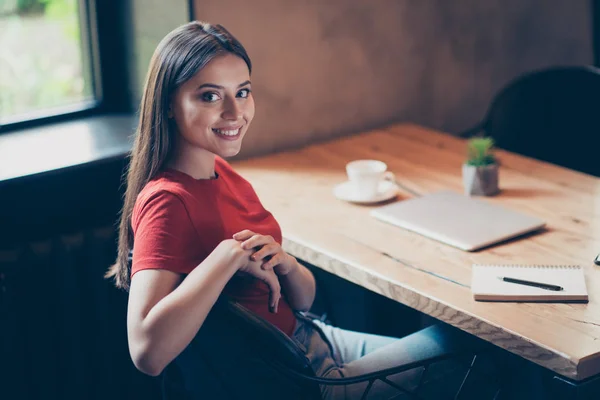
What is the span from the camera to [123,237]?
1.56 m

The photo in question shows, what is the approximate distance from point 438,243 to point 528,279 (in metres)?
0.24

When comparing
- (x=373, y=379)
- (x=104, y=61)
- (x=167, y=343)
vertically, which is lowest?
(x=373, y=379)

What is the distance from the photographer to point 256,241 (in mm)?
1434

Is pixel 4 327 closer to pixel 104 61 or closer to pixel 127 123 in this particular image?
pixel 127 123

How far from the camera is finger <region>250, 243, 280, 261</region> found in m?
1.42

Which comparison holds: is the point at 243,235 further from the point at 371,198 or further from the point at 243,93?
the point at 371,198

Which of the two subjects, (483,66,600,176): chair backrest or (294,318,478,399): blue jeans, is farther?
(483,66,600,176): chair backrest

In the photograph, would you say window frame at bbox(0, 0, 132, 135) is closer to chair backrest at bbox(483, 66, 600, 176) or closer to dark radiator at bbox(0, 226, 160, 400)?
dark radiator at bbox(0, 226, 160, 400)

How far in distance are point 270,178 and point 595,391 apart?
92 centimetres

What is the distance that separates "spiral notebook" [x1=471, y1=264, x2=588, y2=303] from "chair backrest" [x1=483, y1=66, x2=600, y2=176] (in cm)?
92

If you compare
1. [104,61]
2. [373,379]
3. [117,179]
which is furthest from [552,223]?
[104,61]

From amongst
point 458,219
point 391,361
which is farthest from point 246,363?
point 458,219

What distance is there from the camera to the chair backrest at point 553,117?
8.07 ft

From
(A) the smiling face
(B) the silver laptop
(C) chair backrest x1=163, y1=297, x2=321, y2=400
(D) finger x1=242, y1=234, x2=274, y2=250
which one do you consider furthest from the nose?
(B) the silver laptop
